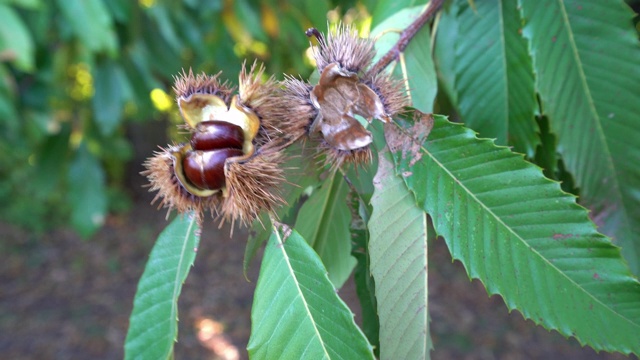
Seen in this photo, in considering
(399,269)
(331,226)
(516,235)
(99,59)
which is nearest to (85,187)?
(99,59)

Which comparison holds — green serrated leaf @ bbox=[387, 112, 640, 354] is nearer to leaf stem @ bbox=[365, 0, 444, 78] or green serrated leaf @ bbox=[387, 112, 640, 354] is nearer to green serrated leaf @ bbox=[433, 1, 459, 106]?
leaf stem @ bbox=[365, 0, 444, 78]

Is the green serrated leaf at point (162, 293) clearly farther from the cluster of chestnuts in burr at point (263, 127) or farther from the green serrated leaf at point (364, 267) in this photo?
the green serrated leaf at point (364, 267)

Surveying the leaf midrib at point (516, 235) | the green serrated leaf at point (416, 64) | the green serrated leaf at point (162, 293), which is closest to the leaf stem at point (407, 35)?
the green serrated leaf at point (416, 64)

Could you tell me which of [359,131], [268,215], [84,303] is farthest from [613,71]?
[84,303]

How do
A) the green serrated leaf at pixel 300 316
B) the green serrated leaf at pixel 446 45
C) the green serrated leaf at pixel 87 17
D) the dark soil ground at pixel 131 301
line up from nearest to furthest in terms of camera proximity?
1. the green serrated leaf at pixel 300 316
2. the green serrated leaf at pixel 446 45
3. the green serrated leaf at pixel 87 17
4. the dark soil ground at pixel 131 301

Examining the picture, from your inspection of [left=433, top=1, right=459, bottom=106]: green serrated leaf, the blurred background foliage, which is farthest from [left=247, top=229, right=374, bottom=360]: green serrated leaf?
the blurred background foliage

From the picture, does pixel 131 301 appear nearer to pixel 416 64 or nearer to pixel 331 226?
pixel 331 226

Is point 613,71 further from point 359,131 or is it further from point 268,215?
point 268,215
